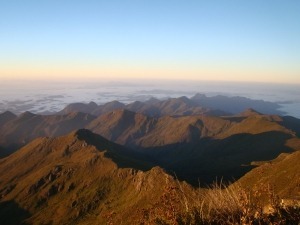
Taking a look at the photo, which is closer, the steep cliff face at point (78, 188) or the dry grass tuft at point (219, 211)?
the dry grass tuft at point (219, 211)

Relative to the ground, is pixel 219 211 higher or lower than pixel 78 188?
higher

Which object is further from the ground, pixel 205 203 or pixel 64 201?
pixel 205 203

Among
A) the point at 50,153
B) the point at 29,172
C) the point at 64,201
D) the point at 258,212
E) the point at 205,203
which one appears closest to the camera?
the point at 258,212

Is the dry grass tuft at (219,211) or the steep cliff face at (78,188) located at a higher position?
the dry grass tuft at (219,211)

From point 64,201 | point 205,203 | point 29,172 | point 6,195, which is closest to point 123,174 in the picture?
point 64,201

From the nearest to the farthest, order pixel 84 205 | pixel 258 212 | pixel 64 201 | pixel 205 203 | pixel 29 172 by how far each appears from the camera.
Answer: pixel 258 212 → pixel 205 203 → pixel 84 205 → pixel 64 201 → pixel 29 172

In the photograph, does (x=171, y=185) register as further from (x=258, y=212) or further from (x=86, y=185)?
(x=86, y=185)

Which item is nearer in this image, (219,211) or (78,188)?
(219,211)

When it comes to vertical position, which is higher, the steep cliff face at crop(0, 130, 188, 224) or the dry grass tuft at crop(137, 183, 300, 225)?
the dry grass tuft at crop(137, 183, 300, 225)

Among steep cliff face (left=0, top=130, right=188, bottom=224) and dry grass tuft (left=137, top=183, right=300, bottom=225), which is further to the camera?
steep cliff face (left=0, top=130, right=188, bottom=224)

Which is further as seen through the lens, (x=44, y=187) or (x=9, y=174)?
(x=9, y=174)

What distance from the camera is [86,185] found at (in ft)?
318

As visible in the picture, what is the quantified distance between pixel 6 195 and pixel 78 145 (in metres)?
32.4

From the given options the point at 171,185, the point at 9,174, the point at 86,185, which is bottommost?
the point at 9,174
